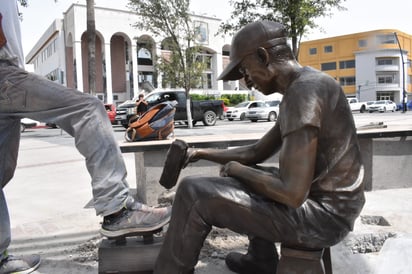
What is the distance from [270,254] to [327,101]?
1.04 m

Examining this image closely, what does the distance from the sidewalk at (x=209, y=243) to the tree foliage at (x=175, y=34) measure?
15400mm

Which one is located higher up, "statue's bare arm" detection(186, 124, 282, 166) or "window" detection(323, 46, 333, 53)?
"window" detection(323, 46, 333, 53)

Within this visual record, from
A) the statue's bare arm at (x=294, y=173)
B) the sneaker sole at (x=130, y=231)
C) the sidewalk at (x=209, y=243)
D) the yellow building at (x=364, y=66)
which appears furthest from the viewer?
the yellow building at (x=364, y=66)

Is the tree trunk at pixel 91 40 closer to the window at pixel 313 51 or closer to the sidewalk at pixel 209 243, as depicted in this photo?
the sidewalk at pixel 209 243

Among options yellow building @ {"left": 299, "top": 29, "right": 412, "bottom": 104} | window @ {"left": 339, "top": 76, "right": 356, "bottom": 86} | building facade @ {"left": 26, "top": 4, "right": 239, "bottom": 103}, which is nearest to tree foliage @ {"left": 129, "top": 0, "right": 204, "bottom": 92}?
building facade @ {"left": 26, "top": 4, "right": 239, "bottom": 103}

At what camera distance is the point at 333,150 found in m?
1.68

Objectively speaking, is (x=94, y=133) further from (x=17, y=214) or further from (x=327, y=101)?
(x=17, y=214)

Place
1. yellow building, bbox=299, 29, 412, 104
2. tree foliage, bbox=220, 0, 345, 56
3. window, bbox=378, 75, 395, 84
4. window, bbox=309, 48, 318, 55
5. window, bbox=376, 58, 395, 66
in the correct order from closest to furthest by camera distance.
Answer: tree foliage, bbox=220, 0, 345, 56 → yellow building, bbox=299, 29, 412, 104 → window, bbox=376, 58, 395, 66 → window, bbox=378, 75, 395, 84 → window, bbox=309, 48, 318, 55

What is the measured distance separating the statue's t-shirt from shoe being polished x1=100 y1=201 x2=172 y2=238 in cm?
85

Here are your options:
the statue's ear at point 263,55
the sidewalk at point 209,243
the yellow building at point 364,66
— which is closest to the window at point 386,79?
the yellow building at point 364,66

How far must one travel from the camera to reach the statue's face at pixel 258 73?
173 cm

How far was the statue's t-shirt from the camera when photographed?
5.28 ft

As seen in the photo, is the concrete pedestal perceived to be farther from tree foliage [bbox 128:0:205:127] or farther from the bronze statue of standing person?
tree foliage [bbox 128:0:205:127]

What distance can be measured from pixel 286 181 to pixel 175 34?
64.7 ft
